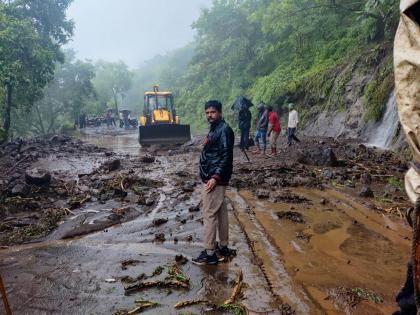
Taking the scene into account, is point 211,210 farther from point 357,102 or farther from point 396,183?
point 357,102

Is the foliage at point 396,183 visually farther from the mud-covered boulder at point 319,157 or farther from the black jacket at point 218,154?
the black jacket at point 218,154

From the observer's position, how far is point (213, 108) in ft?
13.8

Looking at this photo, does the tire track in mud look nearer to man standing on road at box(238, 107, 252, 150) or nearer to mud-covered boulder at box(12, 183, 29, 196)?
mud-covered boulder at box(12, 183, 29, 196)

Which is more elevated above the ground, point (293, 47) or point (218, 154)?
point (293, 47)

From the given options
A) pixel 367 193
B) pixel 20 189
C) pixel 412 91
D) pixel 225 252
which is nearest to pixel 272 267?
pixel 225 252

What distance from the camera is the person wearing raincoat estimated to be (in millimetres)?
1620

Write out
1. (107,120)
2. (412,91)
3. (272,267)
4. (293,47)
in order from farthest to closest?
(107,120) < (293,47) < (272,267) < (412,91)

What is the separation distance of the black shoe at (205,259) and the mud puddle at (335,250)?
598mm

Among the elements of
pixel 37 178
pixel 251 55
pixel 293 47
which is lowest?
pixel 37 178

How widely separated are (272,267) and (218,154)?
1466mm

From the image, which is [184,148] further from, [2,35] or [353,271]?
[353,271]

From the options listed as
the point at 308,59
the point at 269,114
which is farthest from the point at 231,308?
the point at 308,59

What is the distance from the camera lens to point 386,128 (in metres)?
12.2

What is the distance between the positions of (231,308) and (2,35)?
16.2m
